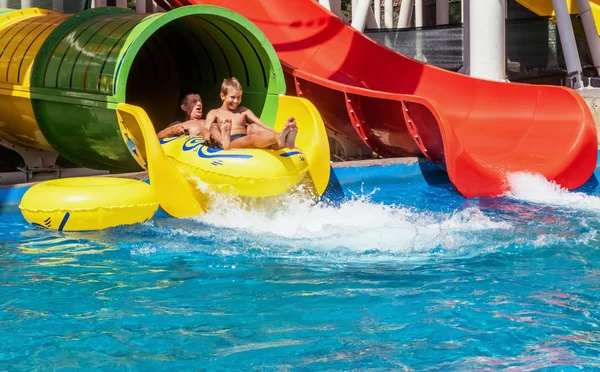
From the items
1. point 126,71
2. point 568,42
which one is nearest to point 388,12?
point 568,42

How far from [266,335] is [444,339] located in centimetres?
71

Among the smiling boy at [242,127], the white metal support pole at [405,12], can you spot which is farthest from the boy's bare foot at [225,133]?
the white metal support pole at [405,12]

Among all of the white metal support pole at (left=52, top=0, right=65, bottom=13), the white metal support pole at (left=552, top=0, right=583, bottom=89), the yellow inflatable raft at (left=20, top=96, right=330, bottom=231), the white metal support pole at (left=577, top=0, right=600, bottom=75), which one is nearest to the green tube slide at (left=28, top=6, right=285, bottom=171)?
the yellow inflatable raft at (left=20, top=96, right=330, bottom=231)

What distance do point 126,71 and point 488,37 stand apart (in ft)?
12.1

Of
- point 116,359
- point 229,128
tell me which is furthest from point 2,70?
point 116,359

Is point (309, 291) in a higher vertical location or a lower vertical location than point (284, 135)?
lower

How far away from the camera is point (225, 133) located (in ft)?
20.0

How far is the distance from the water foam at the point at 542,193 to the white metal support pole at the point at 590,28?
5099mm

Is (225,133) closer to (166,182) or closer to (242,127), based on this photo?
(242,127)

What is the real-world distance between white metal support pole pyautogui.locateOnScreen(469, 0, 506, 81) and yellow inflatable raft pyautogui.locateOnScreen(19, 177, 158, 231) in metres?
3.96

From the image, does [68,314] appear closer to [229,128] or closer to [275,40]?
[229,128]

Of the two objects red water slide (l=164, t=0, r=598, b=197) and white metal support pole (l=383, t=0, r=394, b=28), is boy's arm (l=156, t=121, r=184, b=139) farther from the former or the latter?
white metal support pole (l=383, t=0, r=394, b=28)

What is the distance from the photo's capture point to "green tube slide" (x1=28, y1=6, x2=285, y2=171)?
6.35 meters

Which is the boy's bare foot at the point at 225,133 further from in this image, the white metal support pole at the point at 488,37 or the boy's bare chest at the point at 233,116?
the white metal support pole at the point at 488,37
